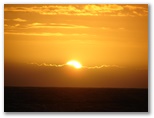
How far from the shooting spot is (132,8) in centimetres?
304

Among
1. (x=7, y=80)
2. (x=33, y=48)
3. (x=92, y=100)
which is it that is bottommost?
(x=92, y=100)

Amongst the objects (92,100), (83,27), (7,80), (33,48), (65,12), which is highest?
(65,12)

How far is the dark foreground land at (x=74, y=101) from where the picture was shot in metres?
2.94

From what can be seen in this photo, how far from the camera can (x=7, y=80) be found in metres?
2.99

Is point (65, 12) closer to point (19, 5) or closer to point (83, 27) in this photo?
point (83, 27)

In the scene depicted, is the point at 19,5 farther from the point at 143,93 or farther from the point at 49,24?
the point at 143,93

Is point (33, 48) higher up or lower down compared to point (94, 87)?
higher up

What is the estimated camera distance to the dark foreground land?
294 centimetres

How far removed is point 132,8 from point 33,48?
1.32 meters

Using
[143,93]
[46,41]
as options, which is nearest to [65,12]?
[46,41]

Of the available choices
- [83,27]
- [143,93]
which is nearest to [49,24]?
[83,27]

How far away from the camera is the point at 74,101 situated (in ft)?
9.71

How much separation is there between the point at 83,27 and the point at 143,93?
109 centimetres

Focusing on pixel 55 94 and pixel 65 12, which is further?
pixel 65 12
